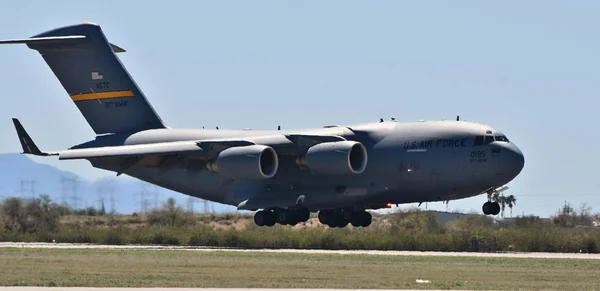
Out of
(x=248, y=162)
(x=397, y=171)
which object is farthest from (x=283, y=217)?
(x=397, y=171)

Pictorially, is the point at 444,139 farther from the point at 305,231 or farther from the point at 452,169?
the point at 305,231

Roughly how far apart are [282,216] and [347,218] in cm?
217

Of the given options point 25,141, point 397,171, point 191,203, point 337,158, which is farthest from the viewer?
point 191,203

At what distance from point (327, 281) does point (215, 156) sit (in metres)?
16.5

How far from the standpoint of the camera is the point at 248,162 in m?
38.4

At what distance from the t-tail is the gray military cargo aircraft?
34 mm

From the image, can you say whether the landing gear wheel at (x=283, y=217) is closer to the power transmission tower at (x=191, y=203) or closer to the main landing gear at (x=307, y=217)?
the main landing gear at (x=307, y=217)

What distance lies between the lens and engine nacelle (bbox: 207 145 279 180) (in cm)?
3838

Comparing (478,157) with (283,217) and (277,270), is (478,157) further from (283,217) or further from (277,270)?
(277,270)

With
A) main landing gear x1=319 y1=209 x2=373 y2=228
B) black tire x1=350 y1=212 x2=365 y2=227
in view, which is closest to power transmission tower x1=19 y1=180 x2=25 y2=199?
main landing gear x1=319 y1=209 x2=373 y2=228

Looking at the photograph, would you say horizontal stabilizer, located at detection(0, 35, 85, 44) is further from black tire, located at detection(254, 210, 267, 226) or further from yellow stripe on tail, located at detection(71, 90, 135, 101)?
black tire, located at detection(254, 210, 267, 226)

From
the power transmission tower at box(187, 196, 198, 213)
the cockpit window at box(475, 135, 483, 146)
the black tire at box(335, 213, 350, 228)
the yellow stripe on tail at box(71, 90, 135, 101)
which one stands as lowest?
the black tire at box(335, 213, 350, 228)

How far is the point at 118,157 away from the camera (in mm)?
40062

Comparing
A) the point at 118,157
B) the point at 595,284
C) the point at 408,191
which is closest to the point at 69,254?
the point at 118,157
